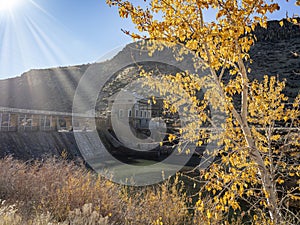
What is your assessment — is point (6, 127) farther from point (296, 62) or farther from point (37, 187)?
point (296, 62)

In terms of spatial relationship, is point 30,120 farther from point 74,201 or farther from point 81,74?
point 81,74

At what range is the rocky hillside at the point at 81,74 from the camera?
50125mm

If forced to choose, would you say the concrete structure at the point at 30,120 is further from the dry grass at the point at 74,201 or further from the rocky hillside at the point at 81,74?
the rocky hillside at the point at 81,74

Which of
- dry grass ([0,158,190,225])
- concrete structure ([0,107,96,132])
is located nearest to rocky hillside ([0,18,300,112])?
concrete structure ([0,107,96,132])

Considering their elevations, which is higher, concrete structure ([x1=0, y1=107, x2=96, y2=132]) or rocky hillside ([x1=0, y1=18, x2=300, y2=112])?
rocky hillside ([x1=0, y1=18, x2=300, y2=112])

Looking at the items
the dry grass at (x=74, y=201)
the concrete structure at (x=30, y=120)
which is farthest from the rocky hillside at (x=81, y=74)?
the dry grass at (x=74, y=201)

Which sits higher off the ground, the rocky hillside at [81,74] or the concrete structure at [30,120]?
the rocky hillside at [81,74]

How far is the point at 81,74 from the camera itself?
331 feet

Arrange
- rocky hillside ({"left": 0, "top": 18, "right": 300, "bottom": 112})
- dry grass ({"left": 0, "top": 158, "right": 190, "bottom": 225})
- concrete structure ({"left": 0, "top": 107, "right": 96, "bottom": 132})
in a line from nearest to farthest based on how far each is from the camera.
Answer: dry grass ({"left": 0, "top": 158, "right": 190, "bottom": 225}) → concrete structure ({"left": 0, "top": 107, "right": 96, "bottom": 132}) → rocky hillside ({"left": 0, "top": 18, "right": 300, "bottom": 112})

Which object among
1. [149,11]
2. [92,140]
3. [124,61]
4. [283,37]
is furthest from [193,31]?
[124,61]

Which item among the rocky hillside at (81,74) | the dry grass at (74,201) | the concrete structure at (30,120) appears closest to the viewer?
the dry grass at (74,201)

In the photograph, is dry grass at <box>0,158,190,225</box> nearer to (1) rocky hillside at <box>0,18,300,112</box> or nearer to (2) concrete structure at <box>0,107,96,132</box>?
(2) concrete structure at <box>0,107,96,132</box>

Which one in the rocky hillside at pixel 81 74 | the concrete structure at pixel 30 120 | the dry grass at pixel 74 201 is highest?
the rocky hillside at pixel 81 74

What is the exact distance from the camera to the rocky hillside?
1973 inches
